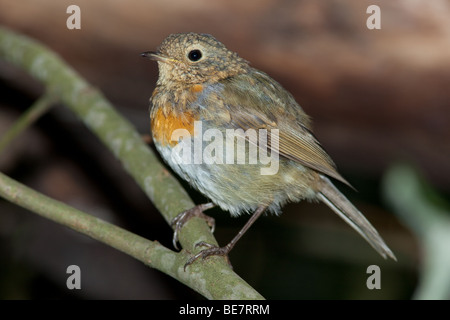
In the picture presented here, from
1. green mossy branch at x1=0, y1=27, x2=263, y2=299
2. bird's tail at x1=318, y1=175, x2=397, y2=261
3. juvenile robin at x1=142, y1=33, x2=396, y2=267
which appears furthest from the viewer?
bird's tail at x1=318, y1=175, x2=397, y2=261

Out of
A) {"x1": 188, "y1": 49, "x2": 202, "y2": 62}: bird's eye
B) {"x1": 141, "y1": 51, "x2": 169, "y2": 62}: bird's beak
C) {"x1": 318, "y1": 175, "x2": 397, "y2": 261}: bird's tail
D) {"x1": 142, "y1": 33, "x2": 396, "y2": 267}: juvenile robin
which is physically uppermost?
{"x1": 188, "y1": 49, "x2": 202, "y2": 62}: bird's eye

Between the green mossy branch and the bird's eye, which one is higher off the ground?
the bird's eye

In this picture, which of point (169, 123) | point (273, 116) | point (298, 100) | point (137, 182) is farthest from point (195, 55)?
point (298, 100)

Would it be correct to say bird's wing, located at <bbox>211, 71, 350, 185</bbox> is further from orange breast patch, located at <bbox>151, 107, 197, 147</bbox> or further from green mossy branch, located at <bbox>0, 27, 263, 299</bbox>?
green mossy branch, located at <bbox>0, 27, 263, 299</bbox>

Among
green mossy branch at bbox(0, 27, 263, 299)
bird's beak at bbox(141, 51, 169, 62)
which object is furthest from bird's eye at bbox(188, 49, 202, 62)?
green mossy branch at bbox(0, 27, 263, 299)

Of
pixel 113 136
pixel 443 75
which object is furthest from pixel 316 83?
pixel 113 136
